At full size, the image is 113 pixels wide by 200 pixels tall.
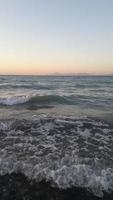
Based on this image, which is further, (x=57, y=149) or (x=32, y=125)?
(x=32, y=125)

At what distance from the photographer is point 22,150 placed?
19.1 feet

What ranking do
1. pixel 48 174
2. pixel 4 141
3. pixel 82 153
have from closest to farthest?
pixel 48 174
pixel 82 153
pixel 4 141

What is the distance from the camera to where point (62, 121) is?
8555mm

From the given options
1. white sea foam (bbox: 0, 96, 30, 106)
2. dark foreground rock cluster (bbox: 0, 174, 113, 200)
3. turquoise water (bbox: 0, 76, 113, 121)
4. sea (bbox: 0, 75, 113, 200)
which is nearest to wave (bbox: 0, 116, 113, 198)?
sea (bbox: 0, 75, 113, 200)

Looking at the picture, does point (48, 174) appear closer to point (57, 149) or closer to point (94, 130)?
point (57, 149)

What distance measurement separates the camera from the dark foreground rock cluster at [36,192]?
3.96m

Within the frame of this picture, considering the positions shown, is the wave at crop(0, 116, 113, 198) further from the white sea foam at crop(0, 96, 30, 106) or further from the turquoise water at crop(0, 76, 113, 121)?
the white sea foam at crop(0, 96, 30, 106)

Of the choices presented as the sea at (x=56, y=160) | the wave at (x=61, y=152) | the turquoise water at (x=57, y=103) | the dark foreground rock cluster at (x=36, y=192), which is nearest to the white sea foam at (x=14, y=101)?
the turquoise water at (x=57, y=103)

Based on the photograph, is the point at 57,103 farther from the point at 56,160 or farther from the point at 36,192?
the point at 36,192

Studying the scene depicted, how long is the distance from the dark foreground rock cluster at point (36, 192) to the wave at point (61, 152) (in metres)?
0.12

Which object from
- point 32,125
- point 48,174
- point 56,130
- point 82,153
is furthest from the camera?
point 32,125

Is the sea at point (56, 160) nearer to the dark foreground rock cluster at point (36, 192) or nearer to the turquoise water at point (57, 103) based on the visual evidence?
the dark foreground rock cluster at point (36, 192)

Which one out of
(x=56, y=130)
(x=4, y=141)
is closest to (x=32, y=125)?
(x=56, y=130)

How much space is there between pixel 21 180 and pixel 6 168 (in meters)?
0.59
